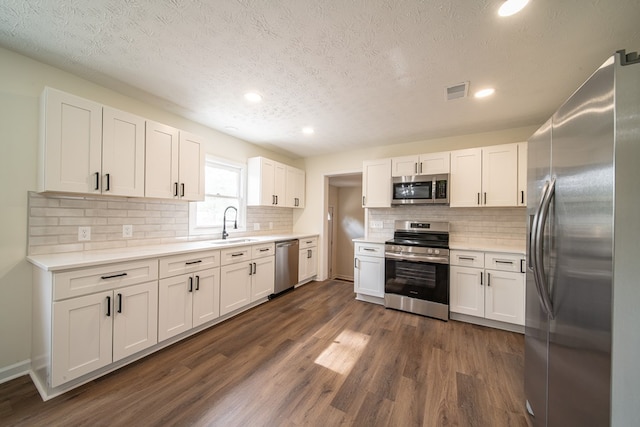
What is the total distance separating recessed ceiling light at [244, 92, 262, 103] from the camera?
7.80 ft

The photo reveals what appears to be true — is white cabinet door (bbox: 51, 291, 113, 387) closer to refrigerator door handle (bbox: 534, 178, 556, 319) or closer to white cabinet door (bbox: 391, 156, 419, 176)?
refrigerator door handle (bbox: 534, 178, 556, 319)

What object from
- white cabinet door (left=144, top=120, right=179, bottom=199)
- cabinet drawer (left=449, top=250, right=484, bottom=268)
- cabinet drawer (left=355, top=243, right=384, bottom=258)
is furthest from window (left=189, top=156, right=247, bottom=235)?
cabinet drawer (left=449, top=250, right=484, bottom=268)

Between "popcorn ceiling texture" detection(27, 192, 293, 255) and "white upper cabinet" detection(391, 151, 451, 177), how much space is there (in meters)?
3.06

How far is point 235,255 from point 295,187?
6.88 ft

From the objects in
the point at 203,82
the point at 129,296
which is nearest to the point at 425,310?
the point at 129,296

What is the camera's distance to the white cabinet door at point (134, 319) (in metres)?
1.84

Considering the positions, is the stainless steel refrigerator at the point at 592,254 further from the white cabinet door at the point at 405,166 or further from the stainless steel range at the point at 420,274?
the white cabinet door at the point at 405,166

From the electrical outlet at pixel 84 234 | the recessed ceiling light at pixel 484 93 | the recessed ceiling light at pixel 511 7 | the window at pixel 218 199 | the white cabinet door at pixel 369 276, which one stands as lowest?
the white cabinet door at pixel 369 276

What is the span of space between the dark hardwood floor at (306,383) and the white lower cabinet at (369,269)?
778 millimetres

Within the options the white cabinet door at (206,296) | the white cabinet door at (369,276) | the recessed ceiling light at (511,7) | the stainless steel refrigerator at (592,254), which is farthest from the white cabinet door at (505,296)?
the white cabinet door at (206,296)

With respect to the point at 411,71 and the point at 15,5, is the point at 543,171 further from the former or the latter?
the point at 15,5

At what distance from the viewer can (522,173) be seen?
9.40 feet

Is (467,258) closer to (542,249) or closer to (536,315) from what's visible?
(536,315)

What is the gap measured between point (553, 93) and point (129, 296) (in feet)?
14.1
